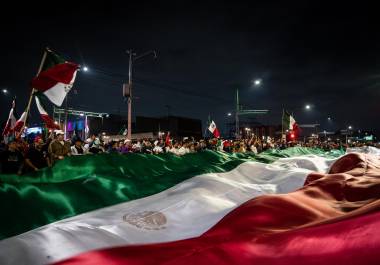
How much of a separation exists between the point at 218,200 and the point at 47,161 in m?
8.60

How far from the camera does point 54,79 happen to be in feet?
29.9

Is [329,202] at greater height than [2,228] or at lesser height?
greater

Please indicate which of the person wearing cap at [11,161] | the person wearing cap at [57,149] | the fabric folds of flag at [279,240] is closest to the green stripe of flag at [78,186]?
the fabric folds of flag at [279,240]

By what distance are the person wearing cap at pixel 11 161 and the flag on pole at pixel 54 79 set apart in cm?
193

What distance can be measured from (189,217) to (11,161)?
26.3 feet

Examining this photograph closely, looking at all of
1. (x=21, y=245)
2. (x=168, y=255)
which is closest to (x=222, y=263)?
(x=168, y=255)

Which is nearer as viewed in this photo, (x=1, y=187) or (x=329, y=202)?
(x=329, y=202)

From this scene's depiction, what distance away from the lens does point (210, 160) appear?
736cm

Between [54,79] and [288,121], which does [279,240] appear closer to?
[54,79]

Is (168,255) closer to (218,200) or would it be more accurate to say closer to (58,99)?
(218,200)

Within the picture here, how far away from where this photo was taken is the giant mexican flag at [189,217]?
5.56 feet

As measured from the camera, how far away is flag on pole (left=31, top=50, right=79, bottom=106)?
8.96m

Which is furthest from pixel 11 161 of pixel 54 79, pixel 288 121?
pixel 288 121

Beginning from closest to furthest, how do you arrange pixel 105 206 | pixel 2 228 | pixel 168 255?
pixel 168 255 → pixel 2 228 → pixel 105 206
